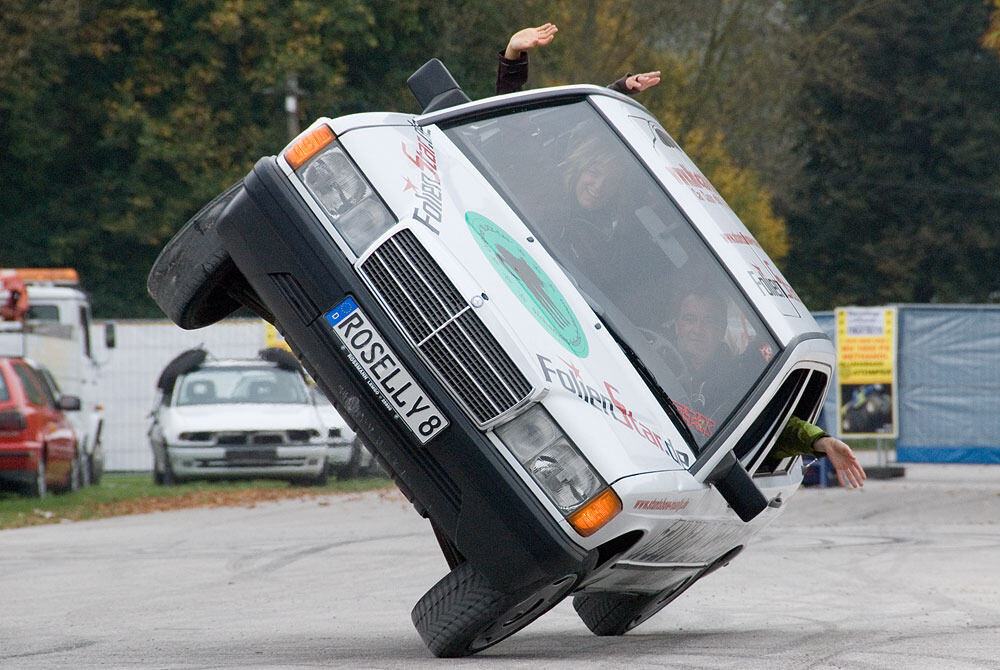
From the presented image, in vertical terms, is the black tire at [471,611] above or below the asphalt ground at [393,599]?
above

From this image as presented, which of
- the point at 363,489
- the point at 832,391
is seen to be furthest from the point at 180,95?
the point at 832,391

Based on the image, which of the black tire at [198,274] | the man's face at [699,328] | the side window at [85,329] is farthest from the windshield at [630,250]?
the side window at [85,329]

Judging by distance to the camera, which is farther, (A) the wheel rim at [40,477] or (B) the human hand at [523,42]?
(A) the wheel rim at [40,477]

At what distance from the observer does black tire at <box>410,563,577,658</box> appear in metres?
6.29

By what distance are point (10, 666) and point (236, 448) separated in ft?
47.7

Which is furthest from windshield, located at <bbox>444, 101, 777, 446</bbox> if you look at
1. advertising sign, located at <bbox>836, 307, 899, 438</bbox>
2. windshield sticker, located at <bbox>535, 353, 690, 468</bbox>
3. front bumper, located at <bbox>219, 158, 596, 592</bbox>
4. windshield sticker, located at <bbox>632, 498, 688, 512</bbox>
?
advertising sign, located at <bbox>836, 307, 899, 438</bbox>

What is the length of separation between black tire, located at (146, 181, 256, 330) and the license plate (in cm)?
89

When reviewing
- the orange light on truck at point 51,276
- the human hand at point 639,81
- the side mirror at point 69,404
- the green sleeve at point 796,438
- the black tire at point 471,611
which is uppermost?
the human hand at point 639,81

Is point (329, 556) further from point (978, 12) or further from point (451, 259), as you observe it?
point (978, 12)

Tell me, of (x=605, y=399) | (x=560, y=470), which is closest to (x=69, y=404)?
(x=605, y=399)

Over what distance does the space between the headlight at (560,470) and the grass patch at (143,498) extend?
11028mm

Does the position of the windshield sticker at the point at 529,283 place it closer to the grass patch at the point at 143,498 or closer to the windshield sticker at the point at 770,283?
the windshield sticker at the point at 770,283

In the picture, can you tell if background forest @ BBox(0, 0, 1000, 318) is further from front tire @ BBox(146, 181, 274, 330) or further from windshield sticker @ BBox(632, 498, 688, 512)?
windshield sticker @ BBox(632, 498, 688, 512)

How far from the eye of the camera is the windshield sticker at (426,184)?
661 centimetres
